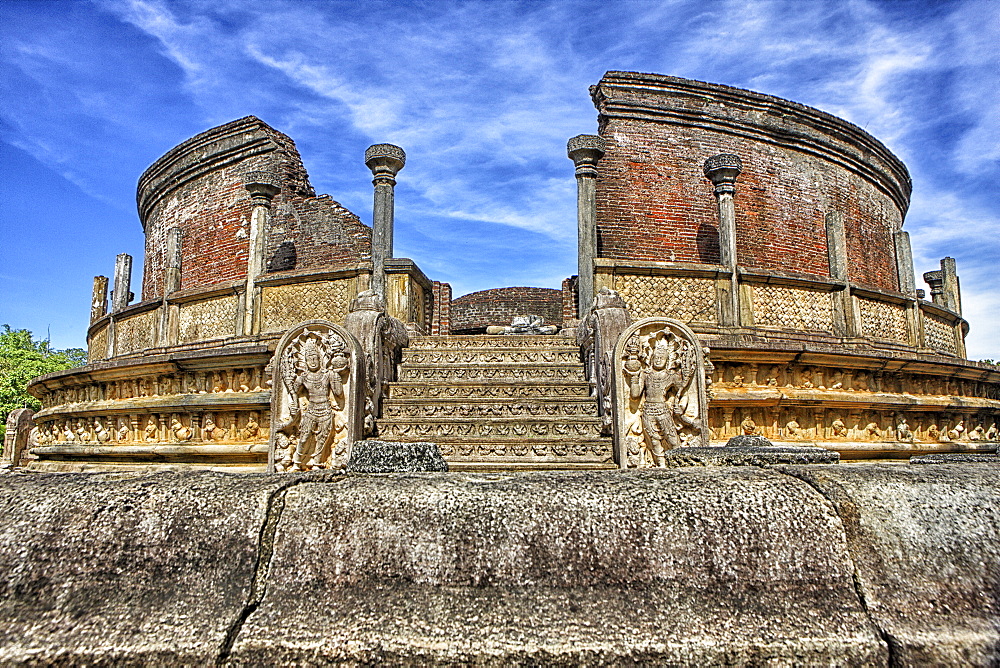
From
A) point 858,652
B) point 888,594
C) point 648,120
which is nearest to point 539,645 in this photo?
point 858,652

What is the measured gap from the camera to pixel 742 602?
166cm

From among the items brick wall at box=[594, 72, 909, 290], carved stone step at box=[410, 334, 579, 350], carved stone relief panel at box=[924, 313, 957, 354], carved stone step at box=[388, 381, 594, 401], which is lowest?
carved stone step at box=[388, 381, 594, 401]

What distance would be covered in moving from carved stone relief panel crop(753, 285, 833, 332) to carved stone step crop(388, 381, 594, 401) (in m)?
3.38

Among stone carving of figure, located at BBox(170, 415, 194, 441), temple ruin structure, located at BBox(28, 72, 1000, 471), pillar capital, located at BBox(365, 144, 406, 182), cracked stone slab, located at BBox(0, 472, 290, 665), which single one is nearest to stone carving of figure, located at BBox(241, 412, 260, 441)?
temple ruin structure, located at BBox(28, 72, 1000, 471)

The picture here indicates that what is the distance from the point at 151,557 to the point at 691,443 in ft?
14.8

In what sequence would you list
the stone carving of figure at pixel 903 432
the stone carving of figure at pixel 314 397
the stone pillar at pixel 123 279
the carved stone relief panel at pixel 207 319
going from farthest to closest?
the stone pillar at pixel 123 279 → the carved stone relief panel at pixel 207 319 → the stone carving of figure at pixel 903 432 → the stone carving of figure at pixel 314 397

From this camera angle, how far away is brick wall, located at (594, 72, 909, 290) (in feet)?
42.9

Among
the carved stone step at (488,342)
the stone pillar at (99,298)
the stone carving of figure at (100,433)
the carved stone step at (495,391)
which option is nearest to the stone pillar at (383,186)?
the carved stone step at (488,342)

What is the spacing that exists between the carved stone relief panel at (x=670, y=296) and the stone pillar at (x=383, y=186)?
3.37 meters

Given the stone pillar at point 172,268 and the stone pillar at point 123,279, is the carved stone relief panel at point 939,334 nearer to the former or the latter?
the stone pillar at point 172,268

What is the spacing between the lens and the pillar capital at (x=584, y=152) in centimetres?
916

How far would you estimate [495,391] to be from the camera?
6.93m

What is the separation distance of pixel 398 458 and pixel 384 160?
6806 mm

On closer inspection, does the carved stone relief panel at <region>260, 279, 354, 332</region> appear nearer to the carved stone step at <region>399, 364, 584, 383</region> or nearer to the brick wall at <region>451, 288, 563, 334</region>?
the carved stone step at <region>399, 364, 584, 383</region>
